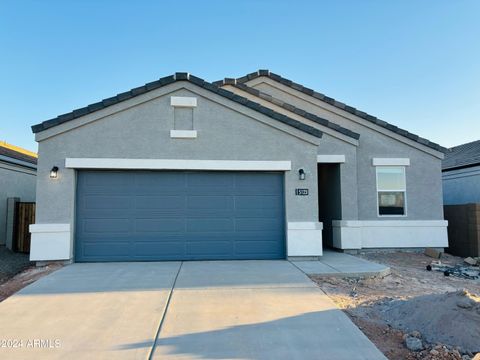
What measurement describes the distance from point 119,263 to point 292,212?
4.74m

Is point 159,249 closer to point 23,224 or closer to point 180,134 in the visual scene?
point 180,134

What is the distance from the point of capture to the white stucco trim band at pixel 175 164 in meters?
8.80

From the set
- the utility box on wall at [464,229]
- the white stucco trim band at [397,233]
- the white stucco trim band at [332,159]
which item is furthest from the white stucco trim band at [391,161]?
the utility box on wall at [464,229]

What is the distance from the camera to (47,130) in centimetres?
873

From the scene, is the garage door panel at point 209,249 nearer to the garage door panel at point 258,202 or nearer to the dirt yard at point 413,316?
the garage door panel at point 258,202

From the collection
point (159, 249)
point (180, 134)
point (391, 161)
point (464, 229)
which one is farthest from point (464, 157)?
point (159, 249)

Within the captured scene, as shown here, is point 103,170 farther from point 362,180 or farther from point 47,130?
point 362,180

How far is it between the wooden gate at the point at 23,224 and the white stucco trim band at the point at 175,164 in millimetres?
4044

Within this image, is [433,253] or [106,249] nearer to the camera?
[106,249]

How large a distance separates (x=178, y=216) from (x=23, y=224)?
240 inches

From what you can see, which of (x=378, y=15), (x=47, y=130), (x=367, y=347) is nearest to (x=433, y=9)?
(x=378, y=15)

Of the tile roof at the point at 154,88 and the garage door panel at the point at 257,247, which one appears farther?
the garage door panel at the point at 257,247

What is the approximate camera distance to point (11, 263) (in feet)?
31.7

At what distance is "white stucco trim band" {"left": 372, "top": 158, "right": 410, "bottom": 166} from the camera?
1143cm
